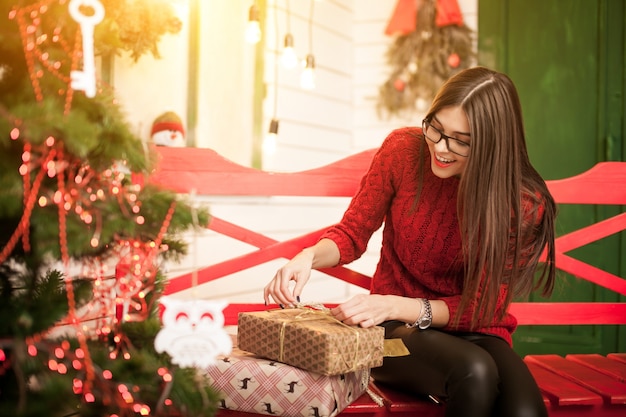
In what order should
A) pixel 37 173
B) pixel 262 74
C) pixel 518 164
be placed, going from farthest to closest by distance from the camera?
1. pixel 262 74
2. pixel 518 164
3. pixel 37 173

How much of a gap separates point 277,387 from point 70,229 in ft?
2.13

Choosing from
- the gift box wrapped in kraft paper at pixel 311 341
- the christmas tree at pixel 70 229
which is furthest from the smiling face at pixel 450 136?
the christmas tree at pixel 70 229

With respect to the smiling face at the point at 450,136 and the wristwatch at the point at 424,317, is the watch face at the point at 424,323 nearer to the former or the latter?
the wristwatch at the point at 424,317

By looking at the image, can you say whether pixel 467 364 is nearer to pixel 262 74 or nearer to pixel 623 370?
pixel 623 370

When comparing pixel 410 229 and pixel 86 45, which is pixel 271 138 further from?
pixel 86 45

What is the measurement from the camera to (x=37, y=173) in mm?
1130

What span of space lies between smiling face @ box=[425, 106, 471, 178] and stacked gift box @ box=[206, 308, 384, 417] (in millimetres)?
492

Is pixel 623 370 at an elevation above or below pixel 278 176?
below

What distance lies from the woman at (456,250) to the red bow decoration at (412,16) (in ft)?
6.38

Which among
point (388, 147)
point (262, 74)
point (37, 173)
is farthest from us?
point (262, 74)

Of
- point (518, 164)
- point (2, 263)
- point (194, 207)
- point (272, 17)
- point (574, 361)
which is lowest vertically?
point (574, 361)

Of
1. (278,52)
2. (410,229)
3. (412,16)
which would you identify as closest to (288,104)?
(278,52)

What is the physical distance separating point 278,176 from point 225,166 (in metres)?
0.19

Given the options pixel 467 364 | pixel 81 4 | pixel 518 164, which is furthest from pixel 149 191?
pixel 518 164
